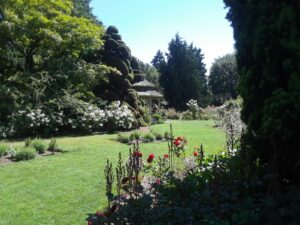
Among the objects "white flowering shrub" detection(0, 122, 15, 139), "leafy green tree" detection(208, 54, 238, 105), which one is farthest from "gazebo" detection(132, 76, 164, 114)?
"leafy green tree" detection(208, 54, 238, 105)

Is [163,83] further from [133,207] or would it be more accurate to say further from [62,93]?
[133,207]

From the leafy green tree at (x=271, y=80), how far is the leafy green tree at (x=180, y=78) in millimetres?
41656

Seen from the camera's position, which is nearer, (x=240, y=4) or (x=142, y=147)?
(x=240, y=4)

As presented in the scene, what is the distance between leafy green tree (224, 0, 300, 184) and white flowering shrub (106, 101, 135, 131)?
48.7ft

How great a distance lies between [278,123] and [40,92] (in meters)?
16.4

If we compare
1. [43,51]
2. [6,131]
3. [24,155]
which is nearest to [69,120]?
[6,131]

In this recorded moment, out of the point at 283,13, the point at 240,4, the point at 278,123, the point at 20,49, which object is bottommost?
the point at 278,123

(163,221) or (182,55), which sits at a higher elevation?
(182,55)

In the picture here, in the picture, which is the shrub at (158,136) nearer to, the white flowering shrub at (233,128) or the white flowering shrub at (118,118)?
the white flowering shrub at (233,128)

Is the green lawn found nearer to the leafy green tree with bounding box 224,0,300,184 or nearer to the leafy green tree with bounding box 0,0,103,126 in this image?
the leafy green tree with bounding box 224,0,300,184

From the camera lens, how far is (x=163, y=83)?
4881 centimetres

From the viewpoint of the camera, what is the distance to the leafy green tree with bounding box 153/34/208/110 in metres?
46.9

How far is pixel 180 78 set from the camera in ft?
155

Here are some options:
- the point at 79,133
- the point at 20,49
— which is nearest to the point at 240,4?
the point at 79,133
